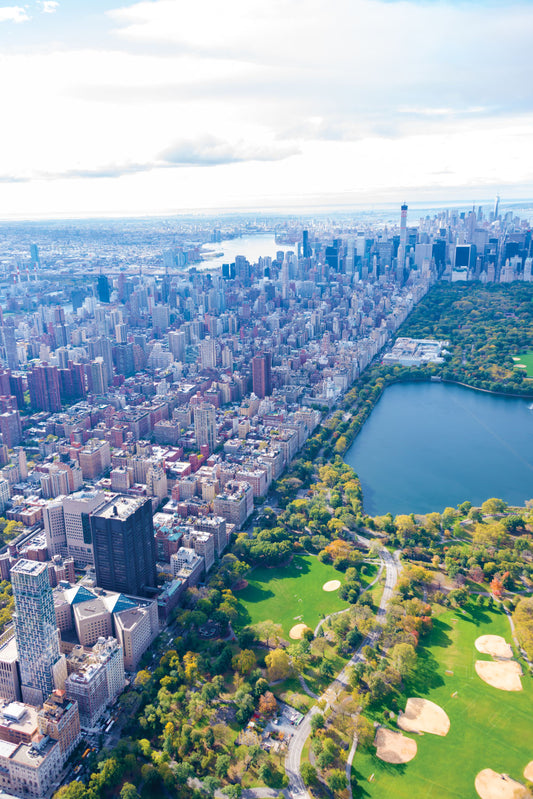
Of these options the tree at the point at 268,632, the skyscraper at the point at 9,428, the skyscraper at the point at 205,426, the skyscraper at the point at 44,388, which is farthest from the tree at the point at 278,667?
the skyscraper at the point at 44,388

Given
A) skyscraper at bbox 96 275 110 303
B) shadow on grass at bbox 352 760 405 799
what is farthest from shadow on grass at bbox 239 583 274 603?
skyscraper at bbox 96 275 110 303

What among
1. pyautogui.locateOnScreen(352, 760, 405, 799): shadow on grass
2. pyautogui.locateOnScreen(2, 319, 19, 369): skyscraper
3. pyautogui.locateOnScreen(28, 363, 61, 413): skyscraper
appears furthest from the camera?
pyautogui.locateOnScreen(2, 319, 19, 369): skyscraper

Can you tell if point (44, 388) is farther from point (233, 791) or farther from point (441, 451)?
point (233, 791)

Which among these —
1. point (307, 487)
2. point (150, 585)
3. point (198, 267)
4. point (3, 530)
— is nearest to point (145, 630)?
point (150, 585)

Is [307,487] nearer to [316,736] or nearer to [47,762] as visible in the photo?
[316,736]

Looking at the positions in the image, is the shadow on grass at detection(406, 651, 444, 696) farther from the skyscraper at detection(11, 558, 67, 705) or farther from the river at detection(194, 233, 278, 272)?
the river at detection(194, 233, 278, 272)

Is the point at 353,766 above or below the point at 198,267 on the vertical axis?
below
